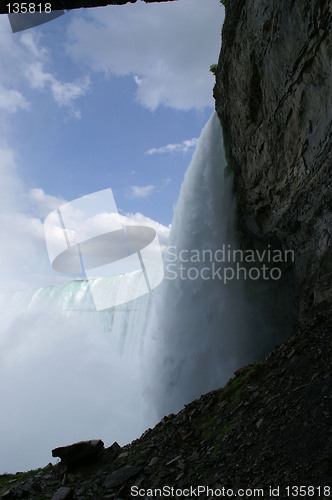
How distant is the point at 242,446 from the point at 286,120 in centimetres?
886

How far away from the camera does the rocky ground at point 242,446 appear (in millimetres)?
3254

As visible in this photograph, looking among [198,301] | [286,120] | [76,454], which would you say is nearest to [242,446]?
[76,454]

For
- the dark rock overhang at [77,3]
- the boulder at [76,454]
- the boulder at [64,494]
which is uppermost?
the dark rock overhang at [77,3]

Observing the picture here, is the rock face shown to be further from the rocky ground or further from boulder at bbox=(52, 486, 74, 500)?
boulder at bbox=(52, 486, 74, 500)

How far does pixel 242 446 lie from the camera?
4.16 m

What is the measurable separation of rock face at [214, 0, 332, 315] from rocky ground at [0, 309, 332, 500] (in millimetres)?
2905

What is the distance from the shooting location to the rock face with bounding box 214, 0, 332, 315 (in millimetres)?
7290

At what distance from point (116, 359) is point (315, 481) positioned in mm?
20740

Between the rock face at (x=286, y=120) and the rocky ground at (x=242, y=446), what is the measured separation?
2.91 meters

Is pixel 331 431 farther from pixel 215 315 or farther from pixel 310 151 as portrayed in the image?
pixel 215 315

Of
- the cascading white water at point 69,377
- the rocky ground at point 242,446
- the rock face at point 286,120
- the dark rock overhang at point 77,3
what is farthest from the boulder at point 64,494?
the cascading white water at point 69,377

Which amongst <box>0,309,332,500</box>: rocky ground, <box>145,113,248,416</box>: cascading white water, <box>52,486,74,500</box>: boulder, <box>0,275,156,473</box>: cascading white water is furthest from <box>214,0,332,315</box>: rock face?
<box>0,275,156,473</box>: cascading white water

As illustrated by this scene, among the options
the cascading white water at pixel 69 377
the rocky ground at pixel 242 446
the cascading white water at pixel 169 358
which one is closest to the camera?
the rocky ground at pixel 242 446

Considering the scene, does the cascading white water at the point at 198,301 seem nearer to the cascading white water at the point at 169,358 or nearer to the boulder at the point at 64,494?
the cascading white water at the point at 169,358
